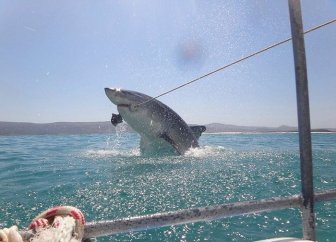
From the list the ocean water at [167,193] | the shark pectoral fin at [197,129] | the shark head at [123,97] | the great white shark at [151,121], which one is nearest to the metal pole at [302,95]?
the ocean water at [167,193]

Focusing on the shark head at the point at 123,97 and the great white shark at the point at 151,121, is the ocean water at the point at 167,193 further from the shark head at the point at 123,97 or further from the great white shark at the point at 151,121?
the shark head at the point at 123,97

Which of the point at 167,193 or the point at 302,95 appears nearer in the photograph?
the point at 302,95

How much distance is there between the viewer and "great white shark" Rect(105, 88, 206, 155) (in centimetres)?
1140

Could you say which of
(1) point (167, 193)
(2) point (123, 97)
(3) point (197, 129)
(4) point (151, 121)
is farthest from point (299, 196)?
(3) point (197, 129)

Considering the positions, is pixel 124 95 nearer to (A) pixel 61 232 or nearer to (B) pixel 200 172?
(B) pixel 200 172

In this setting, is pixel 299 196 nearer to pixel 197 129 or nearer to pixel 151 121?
pixel 151 121

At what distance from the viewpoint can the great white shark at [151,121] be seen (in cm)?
1140

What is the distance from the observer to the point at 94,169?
9.12m

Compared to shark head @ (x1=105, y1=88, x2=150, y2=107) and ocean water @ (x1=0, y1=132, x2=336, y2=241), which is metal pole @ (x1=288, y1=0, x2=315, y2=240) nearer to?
ocean water @ (x1=0, y1=132, x2=336, y2=241)

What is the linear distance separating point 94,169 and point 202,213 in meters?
7.55

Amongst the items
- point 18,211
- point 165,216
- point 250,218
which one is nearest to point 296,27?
point 165,216

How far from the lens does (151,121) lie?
467 inches

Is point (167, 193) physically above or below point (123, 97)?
below

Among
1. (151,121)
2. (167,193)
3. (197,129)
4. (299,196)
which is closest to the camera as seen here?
(299,196)
